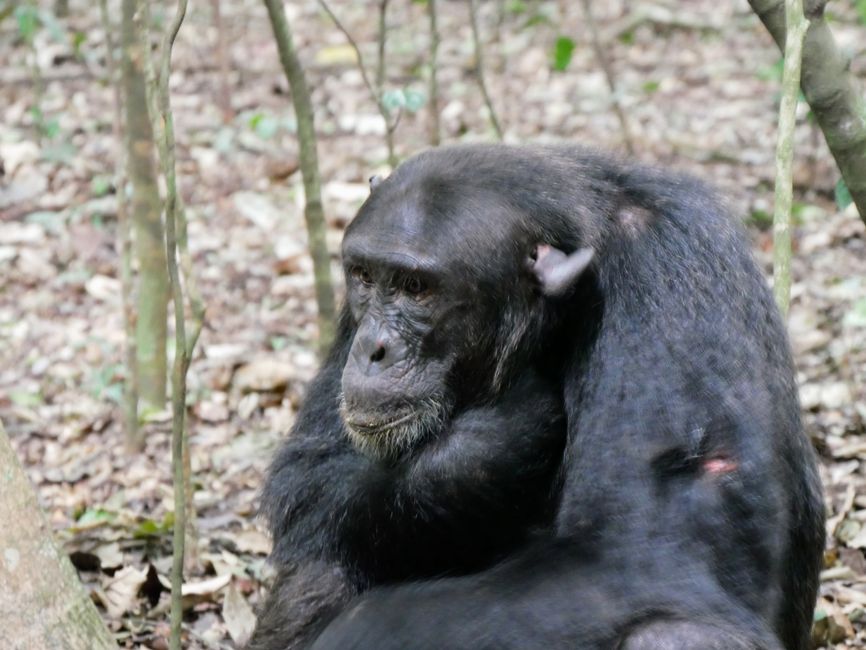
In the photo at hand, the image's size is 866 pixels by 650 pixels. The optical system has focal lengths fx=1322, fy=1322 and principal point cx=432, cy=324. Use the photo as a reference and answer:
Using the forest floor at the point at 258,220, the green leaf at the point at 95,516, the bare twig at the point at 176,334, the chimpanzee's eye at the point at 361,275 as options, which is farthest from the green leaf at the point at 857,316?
the bare twig at the point at 176,334

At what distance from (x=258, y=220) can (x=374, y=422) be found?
22.2 feet

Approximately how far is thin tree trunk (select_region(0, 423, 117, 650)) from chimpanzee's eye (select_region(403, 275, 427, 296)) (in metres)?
1.43

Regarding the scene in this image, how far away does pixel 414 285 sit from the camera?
460cm

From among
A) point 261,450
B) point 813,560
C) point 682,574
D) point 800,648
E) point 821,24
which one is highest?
point 821,24

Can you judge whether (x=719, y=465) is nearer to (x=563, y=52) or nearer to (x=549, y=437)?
(x=549, y=437)

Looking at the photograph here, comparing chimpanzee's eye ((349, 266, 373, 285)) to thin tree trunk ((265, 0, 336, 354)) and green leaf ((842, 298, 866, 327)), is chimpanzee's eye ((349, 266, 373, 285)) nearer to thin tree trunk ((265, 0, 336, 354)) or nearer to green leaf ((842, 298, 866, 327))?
thin tree trunk ((265, 0, 336, 354))

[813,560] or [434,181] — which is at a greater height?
[434,181]

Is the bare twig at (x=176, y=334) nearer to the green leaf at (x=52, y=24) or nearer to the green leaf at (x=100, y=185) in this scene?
the green leaf at (x=100, y=185)

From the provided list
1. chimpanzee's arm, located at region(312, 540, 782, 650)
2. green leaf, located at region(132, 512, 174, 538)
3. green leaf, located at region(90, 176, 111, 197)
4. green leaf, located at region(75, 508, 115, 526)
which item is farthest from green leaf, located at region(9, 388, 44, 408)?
chimpanzee's arm, located at region(312, 540, 782, 650)

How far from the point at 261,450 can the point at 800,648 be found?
13.2ft

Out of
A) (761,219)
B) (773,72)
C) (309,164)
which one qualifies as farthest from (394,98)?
(773,72)

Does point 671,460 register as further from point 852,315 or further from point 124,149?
point 124,149

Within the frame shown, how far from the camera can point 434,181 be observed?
4.61 metres

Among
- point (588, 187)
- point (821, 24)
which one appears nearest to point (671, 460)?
point (588, 187)
